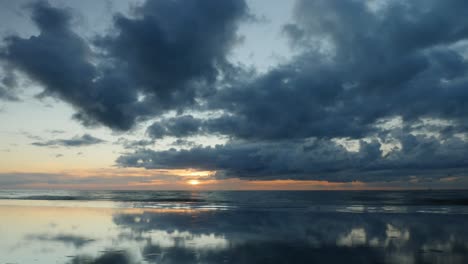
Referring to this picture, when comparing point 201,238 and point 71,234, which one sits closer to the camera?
point 201,238

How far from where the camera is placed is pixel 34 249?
21234 millimetres

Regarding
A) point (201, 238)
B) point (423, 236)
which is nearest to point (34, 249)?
point (201, 238)

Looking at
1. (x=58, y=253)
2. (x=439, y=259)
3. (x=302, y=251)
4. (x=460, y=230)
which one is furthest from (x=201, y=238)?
(x=460, y=230)

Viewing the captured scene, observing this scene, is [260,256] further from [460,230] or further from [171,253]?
[460,230]

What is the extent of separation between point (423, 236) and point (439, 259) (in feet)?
28.3

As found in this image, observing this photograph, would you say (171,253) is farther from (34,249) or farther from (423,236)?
(423,236)

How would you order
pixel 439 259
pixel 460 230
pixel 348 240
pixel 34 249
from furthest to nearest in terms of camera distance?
pixel 460 230 < pixel 348 240 < pixel 34 249 < pixel 439 259

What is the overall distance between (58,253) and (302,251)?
13127mm

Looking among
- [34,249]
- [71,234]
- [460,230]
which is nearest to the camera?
[34,249]

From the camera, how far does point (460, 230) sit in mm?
30750

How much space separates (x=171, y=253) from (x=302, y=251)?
7248 millimetres

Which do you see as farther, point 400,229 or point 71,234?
point 400,229

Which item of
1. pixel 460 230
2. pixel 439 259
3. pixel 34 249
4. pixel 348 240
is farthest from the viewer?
pixel 460 230

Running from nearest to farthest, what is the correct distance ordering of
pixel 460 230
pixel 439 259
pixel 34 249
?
pixel 439 259, pixel 34 249, pixel 460 230
